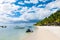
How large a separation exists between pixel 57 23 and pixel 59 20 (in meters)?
3.07

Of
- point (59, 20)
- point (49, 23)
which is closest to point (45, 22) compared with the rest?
point (49, 23)

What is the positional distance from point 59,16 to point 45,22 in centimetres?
1062

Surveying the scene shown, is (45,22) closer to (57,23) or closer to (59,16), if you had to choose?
(59,16)

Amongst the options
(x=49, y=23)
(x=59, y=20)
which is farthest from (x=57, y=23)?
(x=49, y=23)

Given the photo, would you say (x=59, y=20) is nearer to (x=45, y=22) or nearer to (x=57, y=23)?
(x=57, y=23)

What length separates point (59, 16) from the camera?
107688 mm

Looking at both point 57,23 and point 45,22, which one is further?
point 45,22

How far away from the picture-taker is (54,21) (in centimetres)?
10088

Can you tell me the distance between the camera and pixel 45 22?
112500mm

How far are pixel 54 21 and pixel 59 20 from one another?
4383mm

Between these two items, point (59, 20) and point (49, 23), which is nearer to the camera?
point (59, 20)

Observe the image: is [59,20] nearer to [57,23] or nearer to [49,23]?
[57,23]

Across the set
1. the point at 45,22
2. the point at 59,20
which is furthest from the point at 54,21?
the point at 45,22

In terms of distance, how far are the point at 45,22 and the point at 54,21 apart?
40.8 feet
